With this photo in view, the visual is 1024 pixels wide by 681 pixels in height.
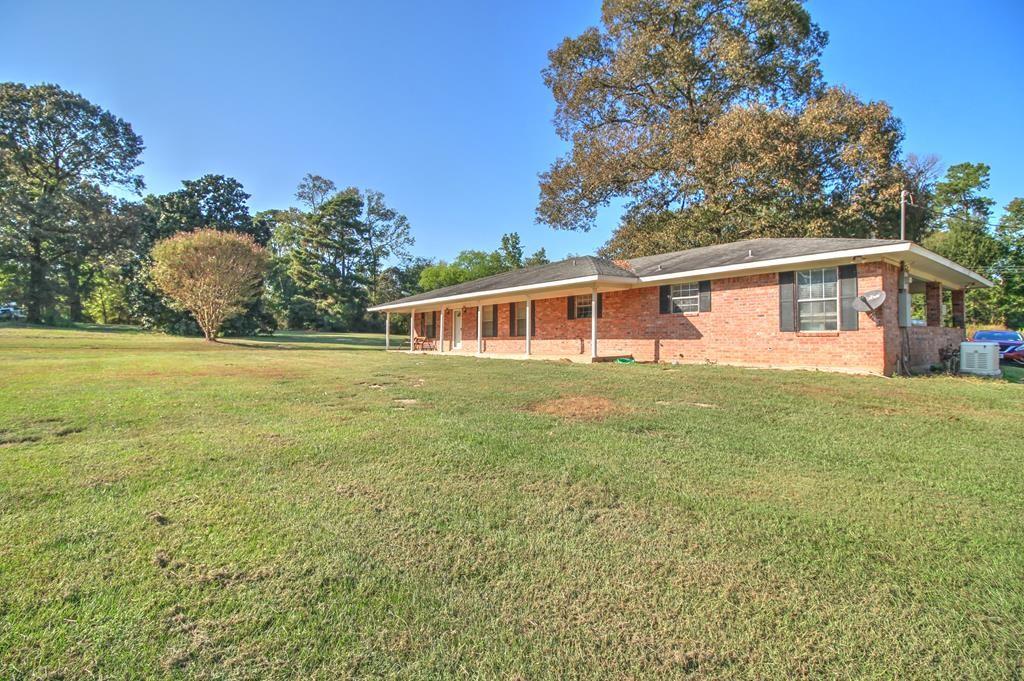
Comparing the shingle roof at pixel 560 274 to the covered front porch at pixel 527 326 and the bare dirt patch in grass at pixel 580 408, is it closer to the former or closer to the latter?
the covered front porch at pixel 527 326

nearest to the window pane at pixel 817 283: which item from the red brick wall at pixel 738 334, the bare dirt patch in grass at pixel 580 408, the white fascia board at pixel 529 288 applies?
the red brick wall at pixel 738 334

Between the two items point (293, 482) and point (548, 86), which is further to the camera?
point (548, 86)

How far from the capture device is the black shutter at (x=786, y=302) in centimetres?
1095

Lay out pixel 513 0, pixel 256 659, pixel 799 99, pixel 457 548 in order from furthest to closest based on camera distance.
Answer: pixel 799 99
pixel 513 0
pixel 457 548
pixel 256 659

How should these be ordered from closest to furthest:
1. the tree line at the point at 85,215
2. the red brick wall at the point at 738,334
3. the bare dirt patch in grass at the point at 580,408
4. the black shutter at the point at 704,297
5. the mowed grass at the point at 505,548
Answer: the mowed grass at the point at 505,548, the bare dirt patch in grass at the point at 580,408, the red brick wall at the point at 738,334, the black shutter at the point at 704,297, the tree line at the point at 85,215

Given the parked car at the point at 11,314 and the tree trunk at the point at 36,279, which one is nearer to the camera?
the tree trunk at the point at 36,279

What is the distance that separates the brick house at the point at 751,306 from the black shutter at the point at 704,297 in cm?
3

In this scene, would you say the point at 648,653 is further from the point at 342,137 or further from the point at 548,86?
the point at 548,86

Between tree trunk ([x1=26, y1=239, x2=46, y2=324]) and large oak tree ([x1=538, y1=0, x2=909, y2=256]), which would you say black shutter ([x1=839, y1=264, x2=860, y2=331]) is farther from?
tree trunk ([x1=26, y1=239, x2=46, y2=324])

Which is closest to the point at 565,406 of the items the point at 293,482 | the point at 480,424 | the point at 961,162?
the point at 480,424

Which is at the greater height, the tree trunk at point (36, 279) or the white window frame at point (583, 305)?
the tree trunk at point (36, 279)

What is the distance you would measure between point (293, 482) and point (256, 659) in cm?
169

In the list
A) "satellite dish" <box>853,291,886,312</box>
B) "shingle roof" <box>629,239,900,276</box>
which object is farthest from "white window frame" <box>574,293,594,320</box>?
"satellite dish" <box>853,291,886,312</box>

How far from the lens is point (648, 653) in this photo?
1826 millimetres
